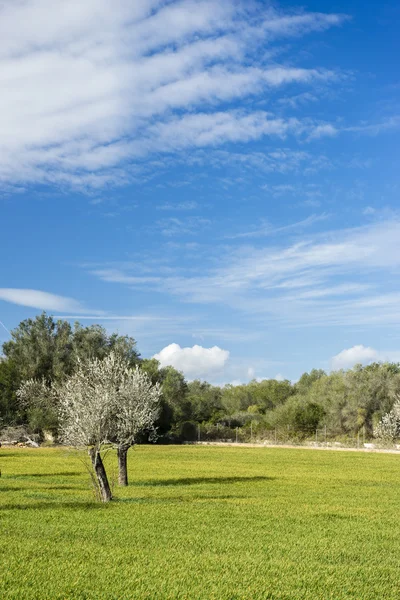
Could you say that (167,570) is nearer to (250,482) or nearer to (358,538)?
(358,538)

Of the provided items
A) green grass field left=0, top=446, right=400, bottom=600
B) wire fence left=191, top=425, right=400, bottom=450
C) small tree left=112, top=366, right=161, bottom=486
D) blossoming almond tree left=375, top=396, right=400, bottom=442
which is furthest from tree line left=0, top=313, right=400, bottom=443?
green grass field left=0, top=446, right=400, bottom=600

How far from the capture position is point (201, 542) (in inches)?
518

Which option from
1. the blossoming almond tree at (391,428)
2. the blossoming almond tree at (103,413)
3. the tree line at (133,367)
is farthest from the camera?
the tree line at (133,367)

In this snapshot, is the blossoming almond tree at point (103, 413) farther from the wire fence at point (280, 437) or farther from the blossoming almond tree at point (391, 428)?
the wire fence at point (280, 437)

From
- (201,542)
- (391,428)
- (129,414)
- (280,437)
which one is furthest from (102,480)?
(280,437)

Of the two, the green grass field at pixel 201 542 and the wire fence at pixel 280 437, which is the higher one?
the wire fence at pixel 280 437

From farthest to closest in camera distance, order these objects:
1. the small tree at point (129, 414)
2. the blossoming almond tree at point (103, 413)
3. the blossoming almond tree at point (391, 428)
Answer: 1. the blossoming almond tree at point (391, 428)
2. the small tree at point (129, 414)
3. the blossoming almond tree at point (103, 413)

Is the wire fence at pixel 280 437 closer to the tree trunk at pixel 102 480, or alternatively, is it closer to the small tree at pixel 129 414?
the small tree at pixel 129 414

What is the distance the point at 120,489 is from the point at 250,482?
19.6 ft

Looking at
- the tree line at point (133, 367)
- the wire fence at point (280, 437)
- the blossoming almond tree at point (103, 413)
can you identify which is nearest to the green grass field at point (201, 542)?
the blossoming almond tree at point (103, 413)

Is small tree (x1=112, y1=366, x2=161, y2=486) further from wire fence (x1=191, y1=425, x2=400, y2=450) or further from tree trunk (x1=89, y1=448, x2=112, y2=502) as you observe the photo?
wire fence (x1=191, y1=425, x2=400, y2=450)

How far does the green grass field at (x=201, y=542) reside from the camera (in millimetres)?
9695

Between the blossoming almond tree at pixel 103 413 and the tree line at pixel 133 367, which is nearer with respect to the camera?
the blossoming almond tree at pixel 103 413

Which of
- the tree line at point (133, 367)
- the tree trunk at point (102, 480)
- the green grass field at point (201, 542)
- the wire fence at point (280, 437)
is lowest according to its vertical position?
the green grass field at point (201, 542)
